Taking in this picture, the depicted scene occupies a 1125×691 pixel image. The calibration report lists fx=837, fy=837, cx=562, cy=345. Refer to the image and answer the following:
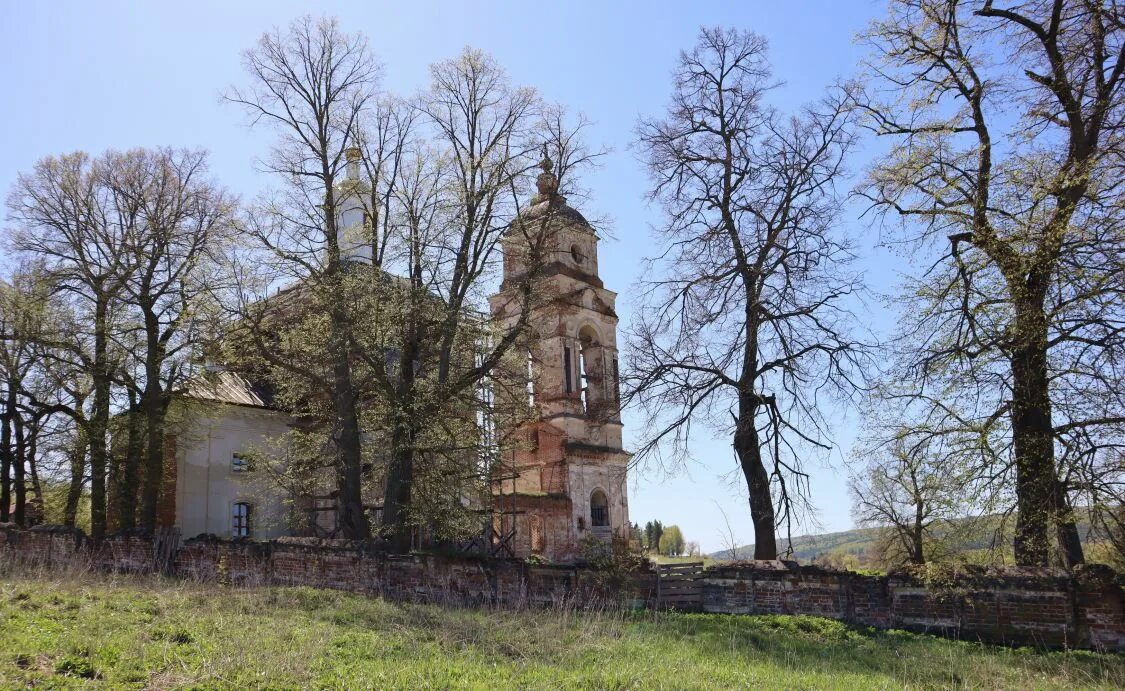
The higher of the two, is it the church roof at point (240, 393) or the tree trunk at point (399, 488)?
the church roof at point (240, 393)

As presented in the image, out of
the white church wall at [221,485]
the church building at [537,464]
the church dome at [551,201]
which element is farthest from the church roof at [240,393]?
the church dome at [551,201]

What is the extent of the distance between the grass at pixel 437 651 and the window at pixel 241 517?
18601 millimetres

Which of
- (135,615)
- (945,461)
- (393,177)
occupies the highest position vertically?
(393,177)

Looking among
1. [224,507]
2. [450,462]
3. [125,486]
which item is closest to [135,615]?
[450,462]

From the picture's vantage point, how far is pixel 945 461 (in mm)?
11086

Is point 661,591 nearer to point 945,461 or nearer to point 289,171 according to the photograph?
point 945,461

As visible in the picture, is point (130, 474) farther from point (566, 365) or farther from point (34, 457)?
point (566, 365)

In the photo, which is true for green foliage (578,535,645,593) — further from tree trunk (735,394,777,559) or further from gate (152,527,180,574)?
gate (152,527,180,574)

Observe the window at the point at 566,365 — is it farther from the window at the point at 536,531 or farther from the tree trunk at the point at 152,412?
the tree trunk at the point at 152,412

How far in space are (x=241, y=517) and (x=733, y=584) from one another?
71.4 ft

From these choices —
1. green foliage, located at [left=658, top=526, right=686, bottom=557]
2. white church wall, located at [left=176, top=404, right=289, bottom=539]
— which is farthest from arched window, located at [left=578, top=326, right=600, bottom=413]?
green foliage, located at [left=658, top=526, right=686, bottom=557]

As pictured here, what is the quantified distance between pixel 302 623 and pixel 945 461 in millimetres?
8370

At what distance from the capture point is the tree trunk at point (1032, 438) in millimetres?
10281

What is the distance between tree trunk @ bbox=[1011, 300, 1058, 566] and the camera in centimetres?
1028
